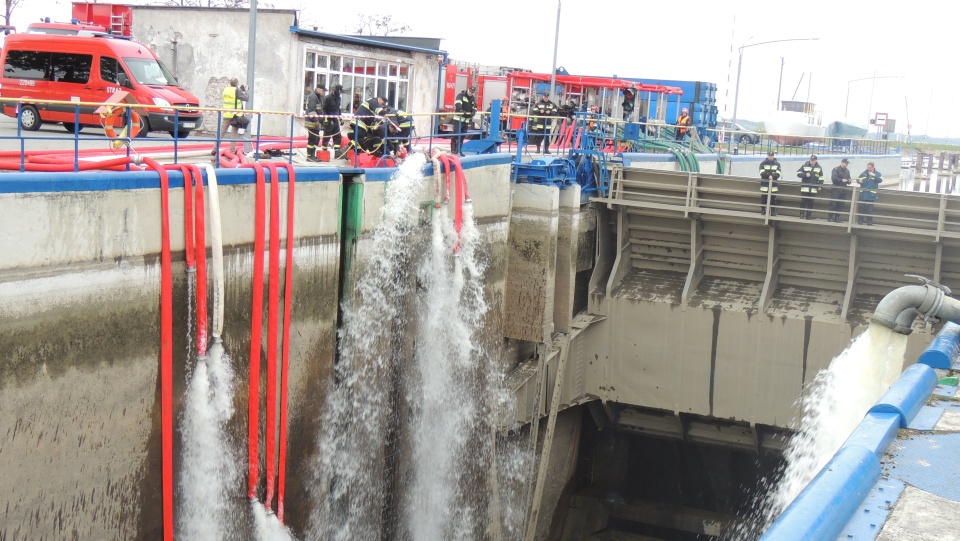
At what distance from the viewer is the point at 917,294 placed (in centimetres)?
966

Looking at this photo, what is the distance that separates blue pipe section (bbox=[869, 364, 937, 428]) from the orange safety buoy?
6.80 meters

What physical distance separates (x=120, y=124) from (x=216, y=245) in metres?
7.07

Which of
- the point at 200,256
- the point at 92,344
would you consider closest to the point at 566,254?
the point at 200,256

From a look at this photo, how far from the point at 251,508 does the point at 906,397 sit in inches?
257

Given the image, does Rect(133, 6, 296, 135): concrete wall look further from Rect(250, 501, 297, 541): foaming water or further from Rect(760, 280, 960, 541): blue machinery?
Rect(760, 280, 960, 541): blue machinery

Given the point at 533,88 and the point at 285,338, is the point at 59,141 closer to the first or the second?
the point at 285,338

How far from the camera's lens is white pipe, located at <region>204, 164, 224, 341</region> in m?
9.30

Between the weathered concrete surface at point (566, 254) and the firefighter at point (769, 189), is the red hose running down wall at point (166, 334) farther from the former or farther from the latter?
the firefighter at point (769, 189)

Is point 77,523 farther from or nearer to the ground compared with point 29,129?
nearer to the ground

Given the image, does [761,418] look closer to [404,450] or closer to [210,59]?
[404,450]

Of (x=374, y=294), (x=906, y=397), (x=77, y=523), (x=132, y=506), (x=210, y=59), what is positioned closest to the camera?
(x=906, y=397)

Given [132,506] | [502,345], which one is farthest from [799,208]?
[132,506]

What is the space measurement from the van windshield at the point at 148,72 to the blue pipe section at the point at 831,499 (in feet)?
49.8

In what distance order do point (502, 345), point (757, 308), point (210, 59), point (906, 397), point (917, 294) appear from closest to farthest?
point (906, 397) < point (917, 294) < point (502, 345) < point (757, 308) < point (210, 59)
